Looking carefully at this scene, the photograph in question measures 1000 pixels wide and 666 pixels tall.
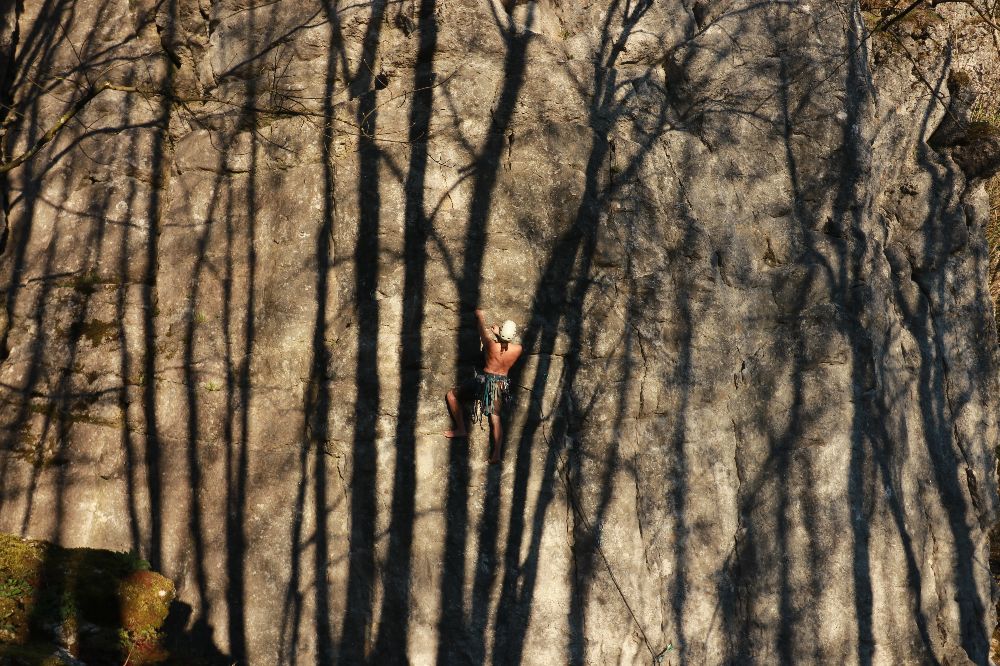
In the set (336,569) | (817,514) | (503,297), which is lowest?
(336,569)

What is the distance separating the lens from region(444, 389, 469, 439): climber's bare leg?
9781 mm

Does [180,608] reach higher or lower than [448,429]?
lower

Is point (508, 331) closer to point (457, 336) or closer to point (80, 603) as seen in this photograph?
point (457, 336)

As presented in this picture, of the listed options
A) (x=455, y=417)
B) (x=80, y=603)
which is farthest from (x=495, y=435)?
(x=80, y=603)

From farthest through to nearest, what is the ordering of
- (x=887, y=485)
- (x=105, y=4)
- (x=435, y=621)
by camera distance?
(x=105, y=4), (x=887, y=485), (x=435, y=621)

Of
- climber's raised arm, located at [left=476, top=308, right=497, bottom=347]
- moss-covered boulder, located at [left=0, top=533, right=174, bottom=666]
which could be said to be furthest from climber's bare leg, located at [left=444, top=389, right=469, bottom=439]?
moss-covered boulder, located at [left=0, top=533, right=174, bottom=666]

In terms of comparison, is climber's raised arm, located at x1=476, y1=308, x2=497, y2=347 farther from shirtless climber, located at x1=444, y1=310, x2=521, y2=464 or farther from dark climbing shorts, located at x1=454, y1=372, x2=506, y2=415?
dark climbing shorts, located at x1=454, y1=372, x2=506, y2=415

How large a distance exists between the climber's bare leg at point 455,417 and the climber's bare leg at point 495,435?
360 millimetres

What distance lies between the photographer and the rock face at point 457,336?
32.4 ft

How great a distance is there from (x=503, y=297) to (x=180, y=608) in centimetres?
541

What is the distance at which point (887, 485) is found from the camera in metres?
10.4

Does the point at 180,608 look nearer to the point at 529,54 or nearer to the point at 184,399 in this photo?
A: the point at 184,399

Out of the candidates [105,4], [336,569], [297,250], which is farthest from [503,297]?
[105,4]

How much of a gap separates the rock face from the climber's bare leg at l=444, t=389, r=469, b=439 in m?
0.22
